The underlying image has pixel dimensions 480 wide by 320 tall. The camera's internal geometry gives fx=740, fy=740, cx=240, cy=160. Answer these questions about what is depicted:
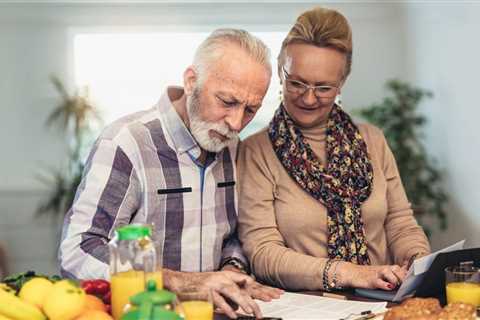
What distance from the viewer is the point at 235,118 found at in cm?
215

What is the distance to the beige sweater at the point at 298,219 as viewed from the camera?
2246mm

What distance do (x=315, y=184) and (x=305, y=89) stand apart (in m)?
0.31

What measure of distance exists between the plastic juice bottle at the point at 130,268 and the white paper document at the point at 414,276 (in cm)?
68

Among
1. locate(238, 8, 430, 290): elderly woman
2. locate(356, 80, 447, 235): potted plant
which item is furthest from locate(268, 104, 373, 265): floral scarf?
locate(356, 80, 447, 235): potted plant

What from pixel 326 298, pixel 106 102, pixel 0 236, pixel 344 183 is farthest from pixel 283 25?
pixel 326 298

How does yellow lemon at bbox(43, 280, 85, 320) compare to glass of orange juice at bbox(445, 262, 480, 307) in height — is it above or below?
above

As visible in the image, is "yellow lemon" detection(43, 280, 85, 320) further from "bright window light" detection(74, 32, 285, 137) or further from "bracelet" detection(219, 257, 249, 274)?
"bright window light" detection(74, 32, 285, 137)

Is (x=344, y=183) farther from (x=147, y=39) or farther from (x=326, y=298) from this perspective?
(x=147, y=39)

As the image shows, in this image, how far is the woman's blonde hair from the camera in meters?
2.38

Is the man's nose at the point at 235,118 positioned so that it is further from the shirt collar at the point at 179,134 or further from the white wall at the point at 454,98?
the white wall at the point at 454,98

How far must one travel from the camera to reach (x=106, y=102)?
6.90 meters

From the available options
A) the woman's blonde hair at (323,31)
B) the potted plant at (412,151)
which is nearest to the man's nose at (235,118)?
the woman's blonde hair at (323,31)

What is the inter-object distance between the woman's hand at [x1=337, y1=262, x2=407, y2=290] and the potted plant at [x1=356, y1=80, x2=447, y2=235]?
3.72 m

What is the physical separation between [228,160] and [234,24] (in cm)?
483
